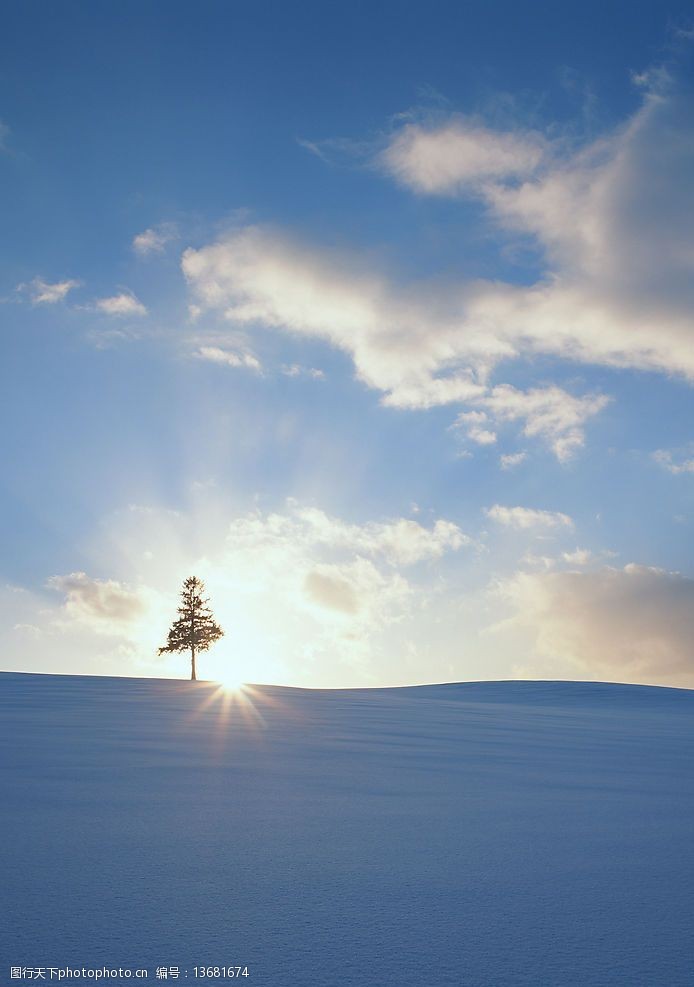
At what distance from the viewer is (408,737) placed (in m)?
10.4

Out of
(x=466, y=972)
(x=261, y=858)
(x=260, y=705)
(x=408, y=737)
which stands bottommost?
(x=466, y=972)

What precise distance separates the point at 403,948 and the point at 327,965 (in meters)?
0.33

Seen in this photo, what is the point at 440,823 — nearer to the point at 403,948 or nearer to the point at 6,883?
the point at 403,948

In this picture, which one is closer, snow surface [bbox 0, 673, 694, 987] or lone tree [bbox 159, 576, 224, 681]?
snow surface [bbox 0, 673, 694, 987]

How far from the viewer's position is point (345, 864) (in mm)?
3734

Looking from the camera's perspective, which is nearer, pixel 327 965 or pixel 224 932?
pixel 327 965

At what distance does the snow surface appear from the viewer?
2639mm

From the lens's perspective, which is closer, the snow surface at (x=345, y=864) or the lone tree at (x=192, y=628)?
the snow surface at (x=345, y=864)

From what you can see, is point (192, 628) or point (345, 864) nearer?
point (345, 864)

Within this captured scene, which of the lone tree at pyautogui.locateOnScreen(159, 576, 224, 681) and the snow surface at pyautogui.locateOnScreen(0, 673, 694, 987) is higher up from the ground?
the lone tree at pyautogui.locateOnScreen(159, 576, 224, 681)

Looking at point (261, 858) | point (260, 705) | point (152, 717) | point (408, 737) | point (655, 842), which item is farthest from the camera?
point (260, 705)

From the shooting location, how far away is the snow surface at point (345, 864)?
2.64m

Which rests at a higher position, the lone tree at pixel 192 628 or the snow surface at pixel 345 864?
the lone tree at pixel 192 628

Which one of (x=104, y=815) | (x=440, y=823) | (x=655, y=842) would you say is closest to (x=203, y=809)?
(x=104, y=815)
